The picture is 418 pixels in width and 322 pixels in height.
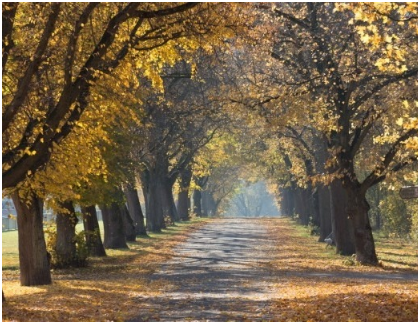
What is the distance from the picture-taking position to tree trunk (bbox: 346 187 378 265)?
30.9m

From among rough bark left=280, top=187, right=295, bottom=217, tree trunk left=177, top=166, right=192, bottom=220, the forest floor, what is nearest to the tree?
the forest floor

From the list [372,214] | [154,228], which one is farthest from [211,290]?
[372,214]

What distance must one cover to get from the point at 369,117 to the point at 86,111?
528 inches

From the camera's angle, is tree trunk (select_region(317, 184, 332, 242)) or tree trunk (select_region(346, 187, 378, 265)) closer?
tree trunk (select_region(346, 187, 378, 265))

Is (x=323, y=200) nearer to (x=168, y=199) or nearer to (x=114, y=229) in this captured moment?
(x=114, y=229)

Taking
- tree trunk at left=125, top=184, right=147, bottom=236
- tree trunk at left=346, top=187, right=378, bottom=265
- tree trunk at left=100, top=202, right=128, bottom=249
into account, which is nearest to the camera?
tree trunk at left=346, top=187, right=378, bottom=265

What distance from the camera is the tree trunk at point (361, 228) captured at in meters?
30.9

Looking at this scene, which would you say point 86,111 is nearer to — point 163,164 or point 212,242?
point 212,242

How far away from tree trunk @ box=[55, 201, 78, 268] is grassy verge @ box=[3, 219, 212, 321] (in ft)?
2.35

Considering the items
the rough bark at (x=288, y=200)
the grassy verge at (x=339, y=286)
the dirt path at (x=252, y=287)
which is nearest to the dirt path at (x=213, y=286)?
the dirt path at (x=252, y=287)

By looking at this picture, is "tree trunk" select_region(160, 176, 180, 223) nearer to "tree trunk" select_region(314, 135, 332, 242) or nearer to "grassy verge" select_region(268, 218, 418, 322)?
"tree trunk" select_region(314, 135, 332, 242)

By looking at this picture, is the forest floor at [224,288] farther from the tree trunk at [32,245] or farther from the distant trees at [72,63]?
the distant trees at [72,63]

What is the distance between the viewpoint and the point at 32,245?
2423cm

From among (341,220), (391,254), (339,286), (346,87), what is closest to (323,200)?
(391,254)
